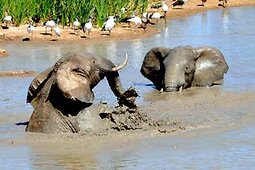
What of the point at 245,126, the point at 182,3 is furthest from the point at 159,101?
the point at 182,3

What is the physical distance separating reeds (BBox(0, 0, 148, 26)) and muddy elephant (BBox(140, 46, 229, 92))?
9949mm

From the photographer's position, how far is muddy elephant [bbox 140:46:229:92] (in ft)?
46.0

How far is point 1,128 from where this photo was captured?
11.2 metres

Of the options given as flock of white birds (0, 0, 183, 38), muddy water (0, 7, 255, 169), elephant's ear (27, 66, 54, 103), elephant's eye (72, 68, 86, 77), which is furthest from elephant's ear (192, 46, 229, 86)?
flock of white birds (0, 0, 183, 38)

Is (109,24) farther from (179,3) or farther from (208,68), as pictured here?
(179,3)

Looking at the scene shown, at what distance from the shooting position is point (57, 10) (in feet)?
83.5

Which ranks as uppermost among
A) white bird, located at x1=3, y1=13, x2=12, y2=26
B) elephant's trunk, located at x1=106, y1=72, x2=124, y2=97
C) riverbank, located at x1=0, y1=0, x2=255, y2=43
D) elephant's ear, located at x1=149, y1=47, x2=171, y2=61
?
elephant's trunk, located at x1=106, y1=72, x2=124, y2=97

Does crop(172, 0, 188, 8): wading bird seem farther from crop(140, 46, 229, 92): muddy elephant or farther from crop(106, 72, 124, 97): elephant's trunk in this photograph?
crop(106, 72, 124, 97): elephant's trunk

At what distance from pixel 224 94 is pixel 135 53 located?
6150 millimetres

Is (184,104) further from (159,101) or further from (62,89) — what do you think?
(62,89)

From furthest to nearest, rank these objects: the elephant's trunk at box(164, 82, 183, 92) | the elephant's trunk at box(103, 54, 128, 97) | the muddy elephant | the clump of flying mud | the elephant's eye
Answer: the muddy elephant < the elephant's trunk at box(164, 82, 183, 92) < the clump of flying mud < the elephant's trunk at box(103, 54, 128, 97) < the elephant's eye

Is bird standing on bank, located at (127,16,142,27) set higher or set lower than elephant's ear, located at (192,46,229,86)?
lower

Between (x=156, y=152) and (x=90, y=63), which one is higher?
(x=90, y=63)

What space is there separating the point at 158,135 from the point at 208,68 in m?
4.61
